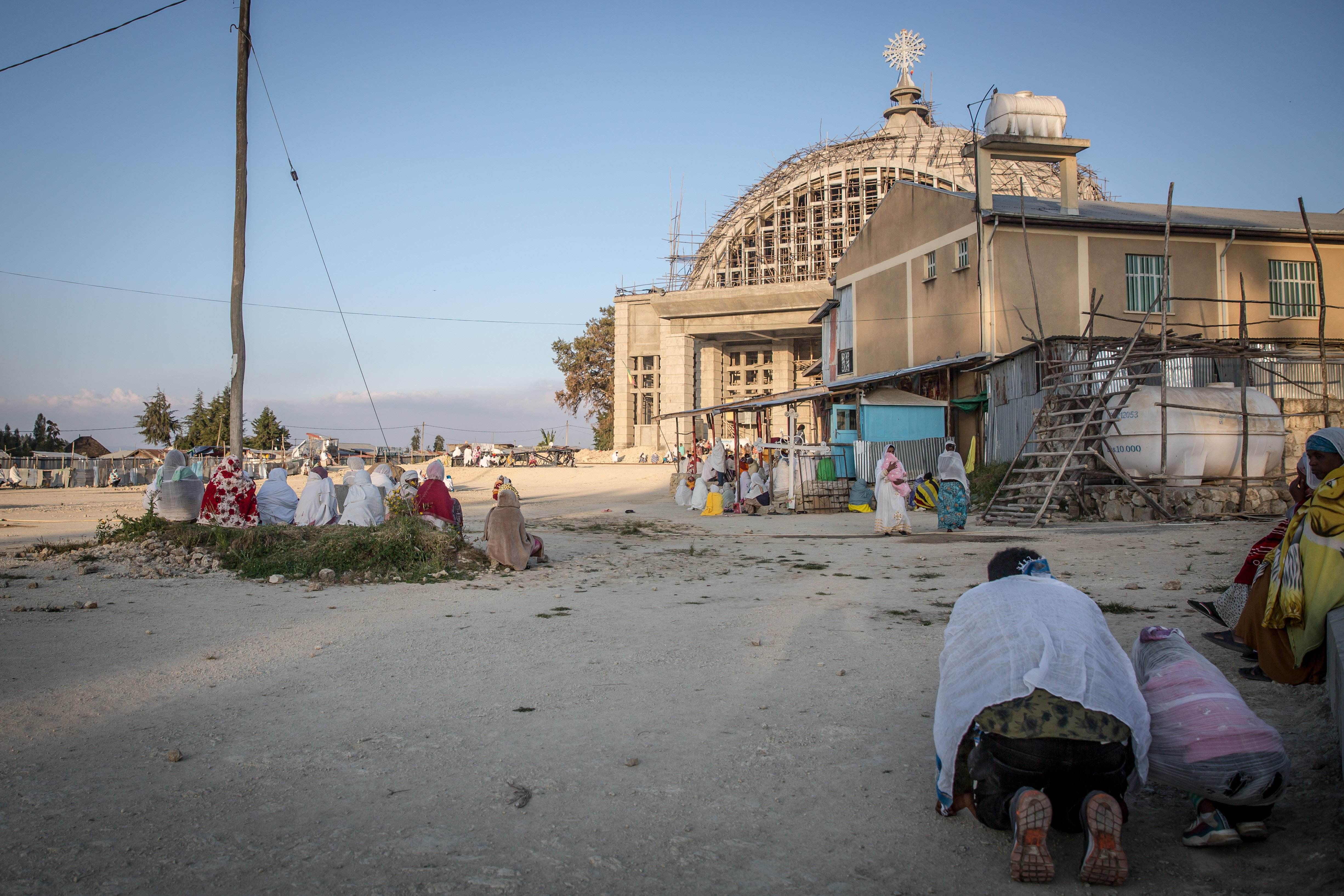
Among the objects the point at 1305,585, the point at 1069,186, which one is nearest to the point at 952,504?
the point at 1305,585

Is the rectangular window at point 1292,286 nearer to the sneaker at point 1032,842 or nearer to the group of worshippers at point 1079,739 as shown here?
the group of worshippers at point 1079,739

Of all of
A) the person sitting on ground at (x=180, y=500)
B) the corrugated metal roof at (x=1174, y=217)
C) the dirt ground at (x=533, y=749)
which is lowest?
the dirt ground at (x=533, y=749)

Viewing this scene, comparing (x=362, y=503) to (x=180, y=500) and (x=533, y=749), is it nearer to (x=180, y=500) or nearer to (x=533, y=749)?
(x=180, y=500)

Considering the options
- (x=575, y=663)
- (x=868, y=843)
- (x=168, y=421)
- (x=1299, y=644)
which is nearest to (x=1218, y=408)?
(x=1299, y=644)

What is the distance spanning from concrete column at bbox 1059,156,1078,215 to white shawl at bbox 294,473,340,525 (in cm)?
1882

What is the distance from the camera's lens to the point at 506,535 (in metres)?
9.30

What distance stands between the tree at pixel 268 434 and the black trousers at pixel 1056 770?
59.8 m

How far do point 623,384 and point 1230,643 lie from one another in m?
40.1

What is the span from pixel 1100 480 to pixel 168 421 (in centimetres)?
5592

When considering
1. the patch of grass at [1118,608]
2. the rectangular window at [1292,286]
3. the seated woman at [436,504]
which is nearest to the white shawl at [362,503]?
the seated woman at [436,504]

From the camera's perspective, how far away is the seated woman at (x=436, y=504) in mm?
10219

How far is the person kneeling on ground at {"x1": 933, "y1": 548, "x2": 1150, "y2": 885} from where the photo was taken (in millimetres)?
2461

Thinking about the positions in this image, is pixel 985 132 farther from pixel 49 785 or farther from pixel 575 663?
pixel 49 785

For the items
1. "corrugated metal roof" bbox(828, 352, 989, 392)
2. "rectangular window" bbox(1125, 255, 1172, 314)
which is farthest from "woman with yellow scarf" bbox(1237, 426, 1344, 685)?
"rectangular window" bbox(1125, 255, 1172, 314)
